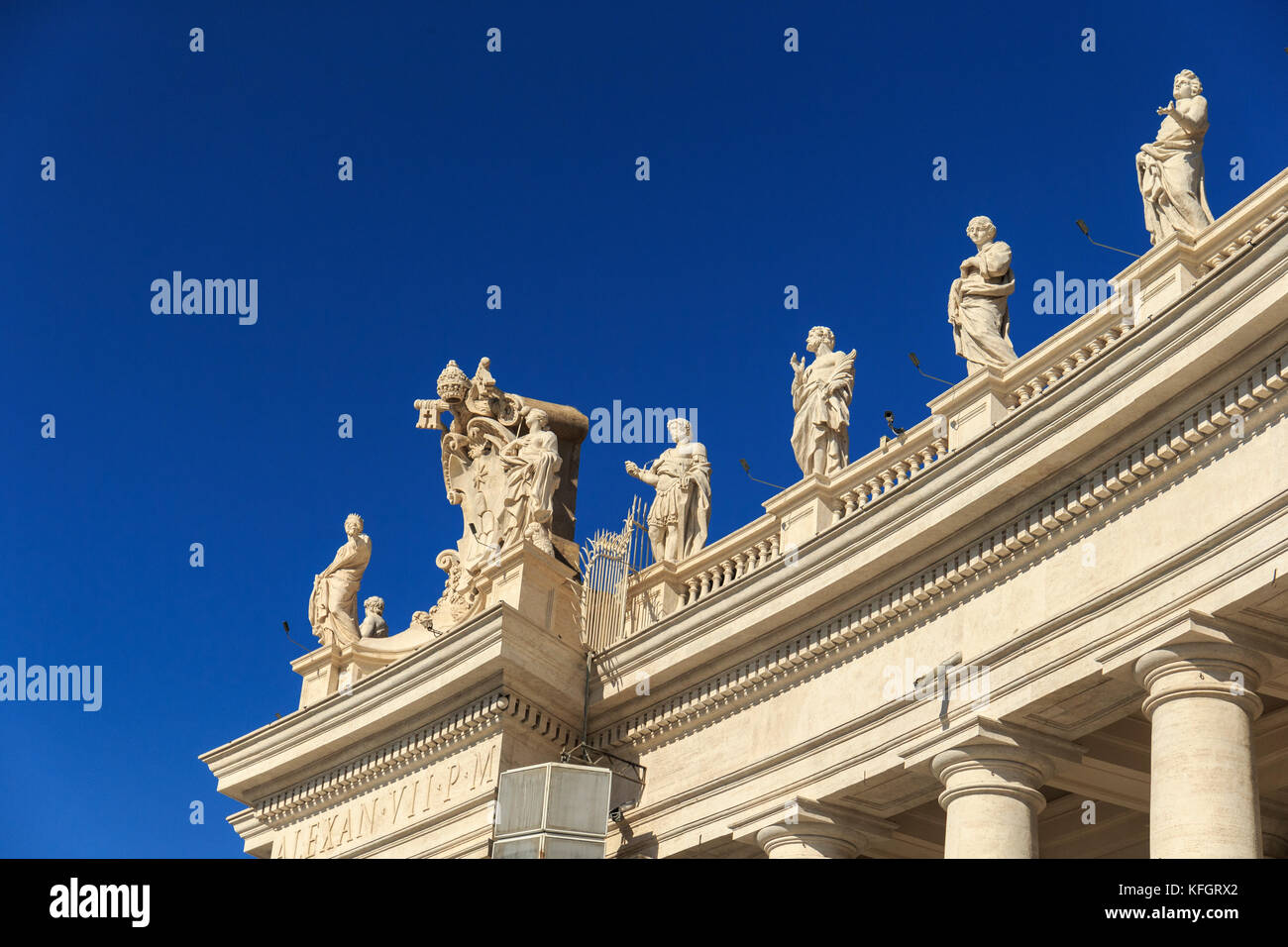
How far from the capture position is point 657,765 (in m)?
26.1

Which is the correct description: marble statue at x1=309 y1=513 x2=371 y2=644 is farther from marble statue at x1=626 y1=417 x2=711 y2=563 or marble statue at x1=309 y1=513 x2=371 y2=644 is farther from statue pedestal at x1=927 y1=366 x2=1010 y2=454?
statue pedestal at x1=927 y1=366 x2=1010 y2=454

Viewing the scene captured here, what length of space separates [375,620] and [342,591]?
112 centimetres

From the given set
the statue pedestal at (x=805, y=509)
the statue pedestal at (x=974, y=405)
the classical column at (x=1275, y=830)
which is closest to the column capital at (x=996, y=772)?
the classical column at (x=1275, y=830)

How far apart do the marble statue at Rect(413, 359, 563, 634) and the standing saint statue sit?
0.05 feet

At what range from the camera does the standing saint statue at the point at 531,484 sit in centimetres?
2817

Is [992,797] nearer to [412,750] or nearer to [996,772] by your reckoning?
[996,772]

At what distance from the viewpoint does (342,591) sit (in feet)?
104

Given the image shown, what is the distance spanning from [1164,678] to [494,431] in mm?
13433

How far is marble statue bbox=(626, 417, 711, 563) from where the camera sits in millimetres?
28609

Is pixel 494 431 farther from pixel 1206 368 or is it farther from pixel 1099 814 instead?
pixel 1206 368

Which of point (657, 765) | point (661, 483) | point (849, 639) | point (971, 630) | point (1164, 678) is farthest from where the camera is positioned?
point (661, 483)

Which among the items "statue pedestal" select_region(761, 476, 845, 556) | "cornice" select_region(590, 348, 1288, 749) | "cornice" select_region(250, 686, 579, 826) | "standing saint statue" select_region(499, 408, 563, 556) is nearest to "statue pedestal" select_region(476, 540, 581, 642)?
"standing saint statue" select_region(499, 408, 563, 556)

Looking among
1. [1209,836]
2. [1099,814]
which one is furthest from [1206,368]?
[1099,814]
